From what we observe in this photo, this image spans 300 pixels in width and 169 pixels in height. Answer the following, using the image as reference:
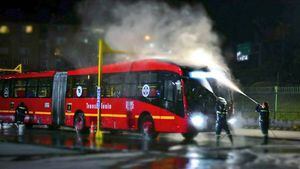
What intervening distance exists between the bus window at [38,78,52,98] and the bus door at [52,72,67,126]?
0.54m

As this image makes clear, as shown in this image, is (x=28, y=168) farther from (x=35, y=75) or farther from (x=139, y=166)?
(x=35, y=75)

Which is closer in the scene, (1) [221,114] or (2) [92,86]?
(1) [221,114]

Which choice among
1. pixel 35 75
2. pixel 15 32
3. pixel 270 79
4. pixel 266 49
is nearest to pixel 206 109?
pixel 35 75

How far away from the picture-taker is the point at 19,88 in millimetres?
33562

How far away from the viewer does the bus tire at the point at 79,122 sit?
2752 cm

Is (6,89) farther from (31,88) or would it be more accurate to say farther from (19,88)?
(31,88)

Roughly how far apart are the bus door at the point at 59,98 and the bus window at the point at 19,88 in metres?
3.47

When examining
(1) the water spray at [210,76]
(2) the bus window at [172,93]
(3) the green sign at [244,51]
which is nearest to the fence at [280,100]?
(1) the water spray at [210,76]

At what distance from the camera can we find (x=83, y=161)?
46.5ft

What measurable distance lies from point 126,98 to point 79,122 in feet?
14.9

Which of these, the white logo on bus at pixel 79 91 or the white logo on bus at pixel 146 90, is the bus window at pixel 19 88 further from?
the white logo on bus at pixel 146 90

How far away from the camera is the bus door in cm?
2952

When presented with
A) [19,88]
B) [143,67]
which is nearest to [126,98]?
[143,67]

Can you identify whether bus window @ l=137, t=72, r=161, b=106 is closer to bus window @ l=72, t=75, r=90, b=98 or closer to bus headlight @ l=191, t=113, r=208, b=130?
bus headlight @ l=191, t=113, r=208, b=130
